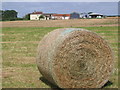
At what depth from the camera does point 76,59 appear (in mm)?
7254

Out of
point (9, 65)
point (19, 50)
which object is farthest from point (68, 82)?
point (19, 50)

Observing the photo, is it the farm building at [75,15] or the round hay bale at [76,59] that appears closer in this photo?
the round hay bale at [76,59]

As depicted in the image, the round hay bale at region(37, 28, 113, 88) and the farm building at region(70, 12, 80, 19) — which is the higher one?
the farm building at region(70, 12, 80, 19)

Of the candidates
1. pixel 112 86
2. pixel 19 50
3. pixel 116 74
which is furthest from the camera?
pixel 19 50

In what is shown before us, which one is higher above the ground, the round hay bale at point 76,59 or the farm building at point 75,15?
the farm building at point 75,15

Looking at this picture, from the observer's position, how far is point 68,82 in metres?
7.18

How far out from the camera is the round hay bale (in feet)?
23.5

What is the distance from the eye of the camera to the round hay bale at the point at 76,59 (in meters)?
7.15

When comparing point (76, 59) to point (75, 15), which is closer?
point (76, 59)

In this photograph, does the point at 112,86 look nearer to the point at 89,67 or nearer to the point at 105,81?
the point at 105,81

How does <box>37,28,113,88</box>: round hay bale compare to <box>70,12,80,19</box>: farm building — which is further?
<box>70,12,80,19</box>: farm building

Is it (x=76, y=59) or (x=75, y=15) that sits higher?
(x=75, y=15)

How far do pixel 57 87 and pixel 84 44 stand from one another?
1404 mm

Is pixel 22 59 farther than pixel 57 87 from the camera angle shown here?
Yes
